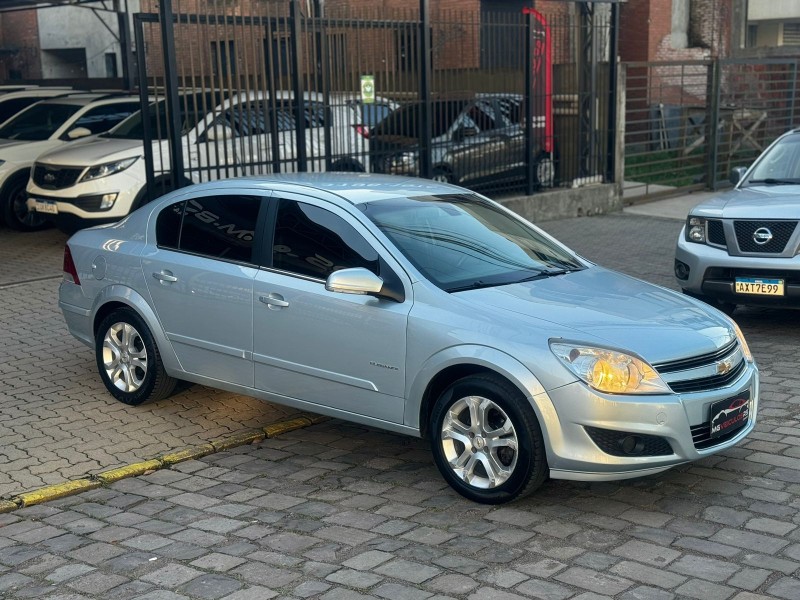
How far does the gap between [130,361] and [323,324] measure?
1.84 metres

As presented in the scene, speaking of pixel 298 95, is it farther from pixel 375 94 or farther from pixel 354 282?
pixel 354 282

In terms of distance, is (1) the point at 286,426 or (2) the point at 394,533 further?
(1) the point at 286,426

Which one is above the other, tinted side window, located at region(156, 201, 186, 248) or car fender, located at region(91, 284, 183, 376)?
tinted side window, located at region(156, 201, 186, 248)

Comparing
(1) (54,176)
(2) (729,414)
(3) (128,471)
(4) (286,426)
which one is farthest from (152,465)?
(1) (54,176)

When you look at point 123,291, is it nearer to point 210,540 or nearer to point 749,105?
point 210,540

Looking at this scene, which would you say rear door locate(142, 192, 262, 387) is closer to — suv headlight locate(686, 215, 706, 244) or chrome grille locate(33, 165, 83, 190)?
suv headlight locate(686, 215, 706, 244)

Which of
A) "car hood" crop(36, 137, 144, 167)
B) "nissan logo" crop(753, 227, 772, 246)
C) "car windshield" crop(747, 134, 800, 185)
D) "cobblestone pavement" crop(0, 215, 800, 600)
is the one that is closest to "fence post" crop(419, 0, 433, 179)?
"car hood" crop(36, 137, 144, 167)

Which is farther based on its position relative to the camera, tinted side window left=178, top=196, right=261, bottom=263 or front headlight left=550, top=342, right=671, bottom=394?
tinted side window left=178, top=196, right=261, bottom=263

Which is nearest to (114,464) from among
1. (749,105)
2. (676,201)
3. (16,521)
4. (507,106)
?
(16,521)

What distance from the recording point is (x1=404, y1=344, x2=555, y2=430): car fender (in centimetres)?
511

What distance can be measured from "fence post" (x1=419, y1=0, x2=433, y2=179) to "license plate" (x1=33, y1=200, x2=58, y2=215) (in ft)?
15.4

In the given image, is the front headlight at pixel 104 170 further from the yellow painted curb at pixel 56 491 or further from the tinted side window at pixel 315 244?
the yellow painted curb at pixel 56 491

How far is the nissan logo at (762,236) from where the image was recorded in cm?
887

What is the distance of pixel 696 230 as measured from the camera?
9398 millimetres
